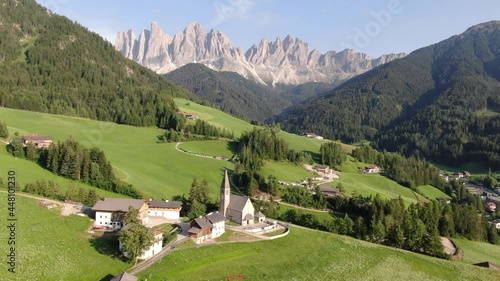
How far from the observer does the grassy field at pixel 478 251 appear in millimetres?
81562

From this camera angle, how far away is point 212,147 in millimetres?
147750

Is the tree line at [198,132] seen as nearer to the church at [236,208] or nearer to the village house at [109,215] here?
the church at [236,208]

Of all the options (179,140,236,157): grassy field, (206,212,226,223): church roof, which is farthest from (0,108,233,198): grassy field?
(206,212,226,223): church roof

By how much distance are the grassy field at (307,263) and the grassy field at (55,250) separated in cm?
751

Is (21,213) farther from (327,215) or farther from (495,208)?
(495,208)

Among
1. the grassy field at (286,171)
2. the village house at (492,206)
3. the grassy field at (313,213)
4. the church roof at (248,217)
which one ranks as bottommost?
the village house at (492,206)

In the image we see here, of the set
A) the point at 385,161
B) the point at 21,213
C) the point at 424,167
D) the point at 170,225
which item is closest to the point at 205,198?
the point at 170,225

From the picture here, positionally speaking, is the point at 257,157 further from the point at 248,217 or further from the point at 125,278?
the point at 125,278

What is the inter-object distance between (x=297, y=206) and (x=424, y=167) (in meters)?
A: 95.9

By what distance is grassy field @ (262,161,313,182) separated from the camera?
12188 cm

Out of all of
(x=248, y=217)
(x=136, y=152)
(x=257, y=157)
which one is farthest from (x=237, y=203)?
(x=136, y=152)

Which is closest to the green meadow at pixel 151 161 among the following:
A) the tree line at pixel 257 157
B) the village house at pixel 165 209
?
the tree line at pixel 257 157

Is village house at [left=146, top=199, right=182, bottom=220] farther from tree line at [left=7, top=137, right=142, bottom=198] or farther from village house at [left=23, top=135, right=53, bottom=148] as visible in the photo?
village house at [left=23, top=135, right=53, bottom=148]

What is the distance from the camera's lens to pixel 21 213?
216 feet
